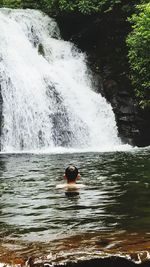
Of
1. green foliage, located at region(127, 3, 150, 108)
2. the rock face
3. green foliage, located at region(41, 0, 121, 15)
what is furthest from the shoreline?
green foliage, located at region(41, 0, 121, 15)

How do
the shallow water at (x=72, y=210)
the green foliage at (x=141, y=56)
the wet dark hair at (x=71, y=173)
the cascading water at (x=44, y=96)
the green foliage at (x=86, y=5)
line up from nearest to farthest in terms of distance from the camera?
the shallow water at (x=72, y=210), the wet dark hair at (x=71, y=173), the cascading water at (x=44, y=96), the green foliage at (x=141, y=56), the green foliage at (x=86, y=5)

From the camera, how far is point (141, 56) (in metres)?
28.2

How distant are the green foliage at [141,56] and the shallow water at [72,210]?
47.4 feet

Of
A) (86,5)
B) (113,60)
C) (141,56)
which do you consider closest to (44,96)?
(141,56)

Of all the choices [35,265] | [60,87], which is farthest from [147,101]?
[35,265]

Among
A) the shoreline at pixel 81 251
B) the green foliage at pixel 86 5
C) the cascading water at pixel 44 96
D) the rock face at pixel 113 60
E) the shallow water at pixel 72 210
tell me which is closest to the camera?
the shoreline at pixel 81 251

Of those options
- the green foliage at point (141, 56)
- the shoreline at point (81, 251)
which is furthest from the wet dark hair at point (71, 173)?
the green foliage at point (141, 56)

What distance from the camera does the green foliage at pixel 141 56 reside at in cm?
2728

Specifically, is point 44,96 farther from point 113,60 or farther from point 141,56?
point 113,60

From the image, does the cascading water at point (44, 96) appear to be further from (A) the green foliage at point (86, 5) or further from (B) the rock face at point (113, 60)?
(A) the green foliage at point (86, 5)

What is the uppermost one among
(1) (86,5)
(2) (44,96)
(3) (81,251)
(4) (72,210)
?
(1) (86,5)

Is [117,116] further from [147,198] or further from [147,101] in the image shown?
[147,198]

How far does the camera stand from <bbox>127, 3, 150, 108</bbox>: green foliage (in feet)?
89.5

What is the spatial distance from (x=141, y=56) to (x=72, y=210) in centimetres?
2079
